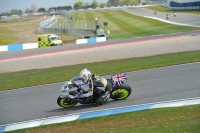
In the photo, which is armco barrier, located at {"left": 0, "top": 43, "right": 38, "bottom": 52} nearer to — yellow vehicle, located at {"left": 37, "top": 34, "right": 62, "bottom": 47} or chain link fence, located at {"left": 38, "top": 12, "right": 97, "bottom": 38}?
yellow vehicle, located at {"left": 37, "top": 34, "right": 62, "bottom": 47}

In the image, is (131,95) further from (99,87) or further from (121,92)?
(99,87)

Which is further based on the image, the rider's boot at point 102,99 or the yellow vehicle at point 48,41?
the yellow vehicle at point 48,41

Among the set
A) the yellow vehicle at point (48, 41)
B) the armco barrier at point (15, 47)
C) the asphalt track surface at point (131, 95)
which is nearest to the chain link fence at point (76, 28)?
the yellow vehicle at point (48, 41)

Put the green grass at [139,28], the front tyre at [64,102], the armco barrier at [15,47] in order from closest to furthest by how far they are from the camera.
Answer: the front tyre at [64,102] → the armco barrier at [15,47] → the green grass at [139,28]

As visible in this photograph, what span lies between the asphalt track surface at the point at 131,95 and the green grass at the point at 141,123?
1.85 m

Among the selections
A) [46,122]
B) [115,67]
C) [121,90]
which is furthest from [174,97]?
[115,67]

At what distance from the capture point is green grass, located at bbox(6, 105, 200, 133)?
8.70 metres

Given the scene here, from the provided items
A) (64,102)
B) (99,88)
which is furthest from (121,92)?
(64,102)

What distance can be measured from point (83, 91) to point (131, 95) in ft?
7.14

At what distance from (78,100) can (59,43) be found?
3353cm

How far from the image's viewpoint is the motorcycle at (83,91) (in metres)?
13.0

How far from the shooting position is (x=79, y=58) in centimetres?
2908

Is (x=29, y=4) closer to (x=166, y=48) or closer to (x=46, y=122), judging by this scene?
(x=46, y=122)

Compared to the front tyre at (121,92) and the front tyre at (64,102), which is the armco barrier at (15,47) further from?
the front tyre at (121,92)
